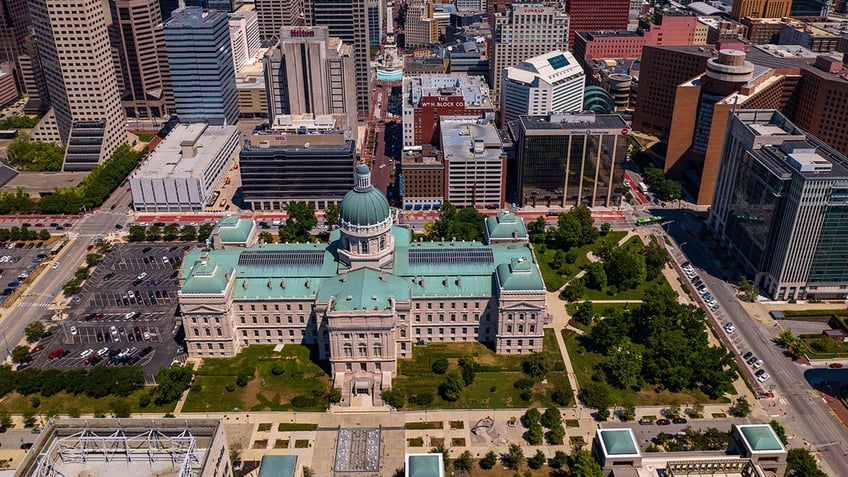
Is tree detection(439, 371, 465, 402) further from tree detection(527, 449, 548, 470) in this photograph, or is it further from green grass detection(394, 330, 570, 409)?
tree detection(527, 449, 548, 470)

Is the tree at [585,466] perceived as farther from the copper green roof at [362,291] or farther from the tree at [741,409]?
the copper green roof at [362,291]

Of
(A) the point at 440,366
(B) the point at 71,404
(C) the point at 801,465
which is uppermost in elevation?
(C) the point at 801,465

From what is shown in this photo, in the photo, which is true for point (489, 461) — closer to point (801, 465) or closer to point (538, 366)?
point (538, 366)

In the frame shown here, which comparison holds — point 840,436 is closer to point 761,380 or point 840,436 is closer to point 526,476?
point 761,380

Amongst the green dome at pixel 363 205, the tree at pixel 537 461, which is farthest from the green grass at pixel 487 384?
the green dome at pixel 363 205

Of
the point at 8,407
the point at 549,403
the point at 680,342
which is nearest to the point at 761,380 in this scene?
the point at 680,342

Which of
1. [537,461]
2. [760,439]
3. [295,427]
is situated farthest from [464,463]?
[760,439]

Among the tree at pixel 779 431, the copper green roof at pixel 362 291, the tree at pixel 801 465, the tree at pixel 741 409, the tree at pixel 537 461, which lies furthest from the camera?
the copper green roof at pixel 362 291
